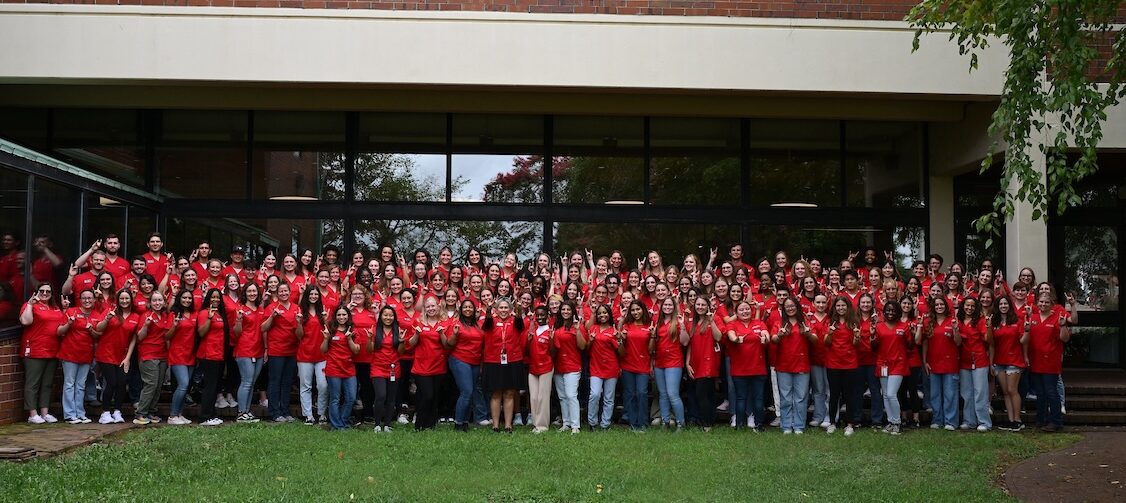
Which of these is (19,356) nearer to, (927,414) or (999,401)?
(927,414)

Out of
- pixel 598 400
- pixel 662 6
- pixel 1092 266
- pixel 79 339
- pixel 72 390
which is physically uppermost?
pixel 662 6

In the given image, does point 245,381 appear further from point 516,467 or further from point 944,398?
point 944,398

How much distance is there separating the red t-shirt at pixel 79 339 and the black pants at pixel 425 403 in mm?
3874

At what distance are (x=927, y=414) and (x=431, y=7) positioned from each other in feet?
27.5

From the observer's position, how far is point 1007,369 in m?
11.6

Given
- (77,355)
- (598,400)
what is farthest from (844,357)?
(77,355)

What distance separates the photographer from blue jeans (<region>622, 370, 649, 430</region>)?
1116 centimetres

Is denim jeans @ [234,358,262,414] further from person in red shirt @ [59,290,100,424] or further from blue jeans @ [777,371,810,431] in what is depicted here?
blue jeans @ [777,371,810,431]

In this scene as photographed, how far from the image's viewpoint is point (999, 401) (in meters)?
12.2

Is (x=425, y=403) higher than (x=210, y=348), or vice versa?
(x=210, y=348)

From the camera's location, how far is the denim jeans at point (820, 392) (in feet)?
37.4

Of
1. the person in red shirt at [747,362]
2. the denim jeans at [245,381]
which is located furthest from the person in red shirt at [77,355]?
the person in red shirt at [747,362]

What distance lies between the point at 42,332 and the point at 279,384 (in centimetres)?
273

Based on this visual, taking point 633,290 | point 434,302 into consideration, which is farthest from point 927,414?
point 434,302
